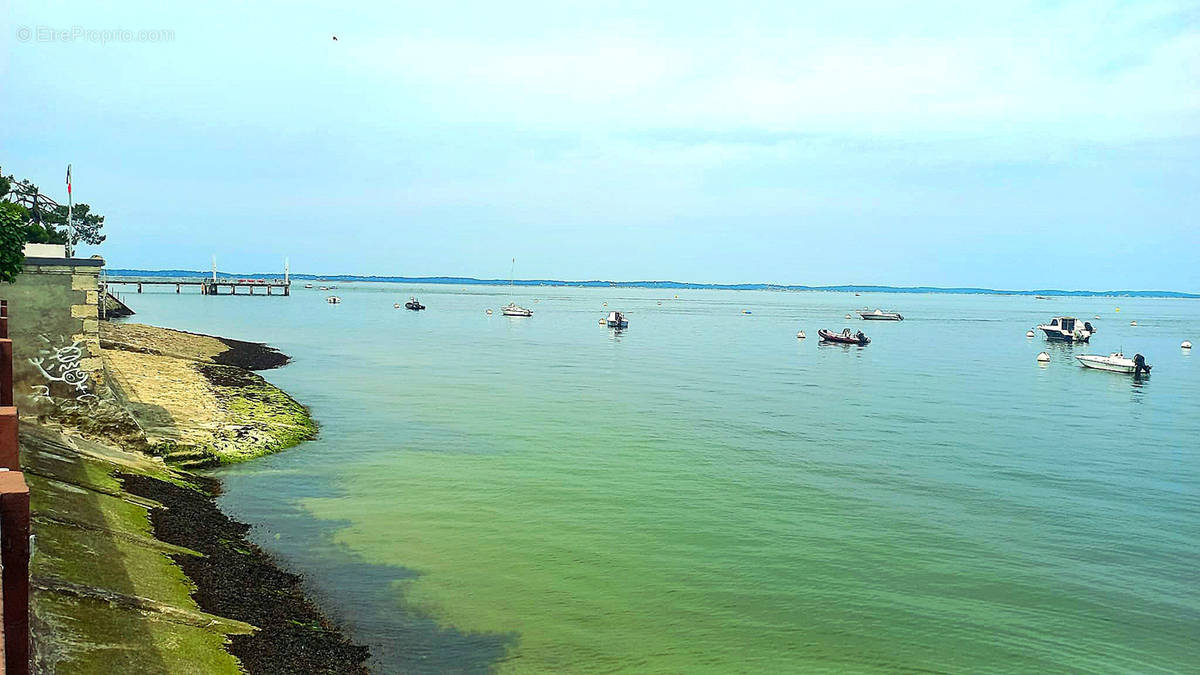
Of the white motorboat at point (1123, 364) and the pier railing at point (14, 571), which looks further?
the white motorboat at point (1123, 364)

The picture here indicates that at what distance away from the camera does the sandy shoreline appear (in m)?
13.2

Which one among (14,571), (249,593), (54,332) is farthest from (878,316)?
(14,571)

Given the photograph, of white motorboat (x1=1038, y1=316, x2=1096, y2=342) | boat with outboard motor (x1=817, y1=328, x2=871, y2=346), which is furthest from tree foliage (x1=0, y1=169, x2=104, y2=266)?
white motorboat (x1=1038, y1=316, x2=1096, y2=342)

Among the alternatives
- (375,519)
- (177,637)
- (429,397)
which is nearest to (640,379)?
(429,397)

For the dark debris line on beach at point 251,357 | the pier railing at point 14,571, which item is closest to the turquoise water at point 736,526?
the dark debris line on beach at point 251,357

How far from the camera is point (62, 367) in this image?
2564 cm

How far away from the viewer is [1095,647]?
1914 centimetres

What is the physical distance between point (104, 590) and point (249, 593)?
3813 millimetres

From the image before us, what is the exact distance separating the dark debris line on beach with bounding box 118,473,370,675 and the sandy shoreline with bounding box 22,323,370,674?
41 millimetres

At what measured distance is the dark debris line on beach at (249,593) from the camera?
15336 mm

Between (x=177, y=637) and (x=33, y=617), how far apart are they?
Answer: 2418 mm

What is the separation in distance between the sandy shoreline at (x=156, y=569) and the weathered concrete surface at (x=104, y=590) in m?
0.03

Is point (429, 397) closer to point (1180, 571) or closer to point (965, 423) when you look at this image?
point (965, 423)

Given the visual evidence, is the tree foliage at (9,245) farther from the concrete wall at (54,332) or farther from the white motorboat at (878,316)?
the white motorboat at (878,316)
